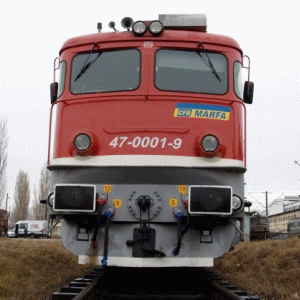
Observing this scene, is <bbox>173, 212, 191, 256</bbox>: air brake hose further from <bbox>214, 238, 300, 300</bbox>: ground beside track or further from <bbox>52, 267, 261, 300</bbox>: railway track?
<bbox>214, 238, 300, 300</bbox>: ground beside track

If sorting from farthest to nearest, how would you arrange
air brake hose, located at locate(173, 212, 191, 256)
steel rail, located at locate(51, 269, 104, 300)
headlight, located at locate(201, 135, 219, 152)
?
headlight, located at locate(201, 135, 219, 152), air brake hose, located at locate(173, 212, 191, 256), steel rail, located at locate(51, 269, 104, 300)

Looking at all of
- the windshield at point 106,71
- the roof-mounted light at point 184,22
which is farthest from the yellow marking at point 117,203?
the roof-mounted light at point 184,22

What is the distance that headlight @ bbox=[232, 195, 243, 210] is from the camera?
20.2ft

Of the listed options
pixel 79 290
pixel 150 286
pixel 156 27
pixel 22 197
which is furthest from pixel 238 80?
pixel 22 197

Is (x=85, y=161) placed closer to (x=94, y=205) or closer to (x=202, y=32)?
(x=94, y=205)

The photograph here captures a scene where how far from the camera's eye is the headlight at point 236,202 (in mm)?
6145

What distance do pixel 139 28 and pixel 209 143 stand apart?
195cm

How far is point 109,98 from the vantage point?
6.63 metres

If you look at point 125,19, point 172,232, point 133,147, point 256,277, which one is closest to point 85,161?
point 133,147

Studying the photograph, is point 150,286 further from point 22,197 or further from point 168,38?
point 22,197

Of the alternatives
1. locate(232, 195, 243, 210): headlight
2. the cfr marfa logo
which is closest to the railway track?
locate(232, 195, 243, 210): headlight

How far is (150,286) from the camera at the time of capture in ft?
23.1

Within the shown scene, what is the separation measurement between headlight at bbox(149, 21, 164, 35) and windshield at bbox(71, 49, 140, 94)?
367mm

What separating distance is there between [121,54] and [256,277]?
5.10 m
